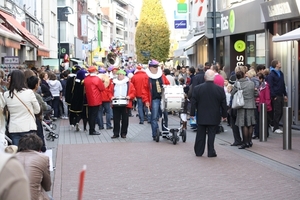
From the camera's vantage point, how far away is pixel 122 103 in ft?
50.5

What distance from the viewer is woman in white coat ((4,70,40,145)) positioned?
9.04 meters

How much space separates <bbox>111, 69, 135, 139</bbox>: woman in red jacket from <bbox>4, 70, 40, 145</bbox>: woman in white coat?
631cm

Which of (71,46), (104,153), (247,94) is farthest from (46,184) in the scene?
(71,46)

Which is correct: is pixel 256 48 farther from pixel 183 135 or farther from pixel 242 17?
pixel 183 135

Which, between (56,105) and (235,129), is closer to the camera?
(235,129)

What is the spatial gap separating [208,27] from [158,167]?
1025 centimetres

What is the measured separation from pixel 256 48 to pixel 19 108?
51.4ft

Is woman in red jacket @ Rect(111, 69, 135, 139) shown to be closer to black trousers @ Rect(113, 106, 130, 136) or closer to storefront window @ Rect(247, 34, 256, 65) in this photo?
black trousers @ Rect(113, 106, 130, 136)


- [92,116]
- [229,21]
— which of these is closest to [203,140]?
[92,116]

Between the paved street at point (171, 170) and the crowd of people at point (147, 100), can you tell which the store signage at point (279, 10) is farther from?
the paved street at point (171, 170)

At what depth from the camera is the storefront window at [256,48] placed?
22.5m

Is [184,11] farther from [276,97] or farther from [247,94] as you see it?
[247,94]

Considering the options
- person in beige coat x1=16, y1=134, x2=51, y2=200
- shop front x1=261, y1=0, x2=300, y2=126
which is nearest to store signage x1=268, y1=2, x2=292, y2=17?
shop front x1=261, y1=0, x2=300, y2=126

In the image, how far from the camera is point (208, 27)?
2030cm
